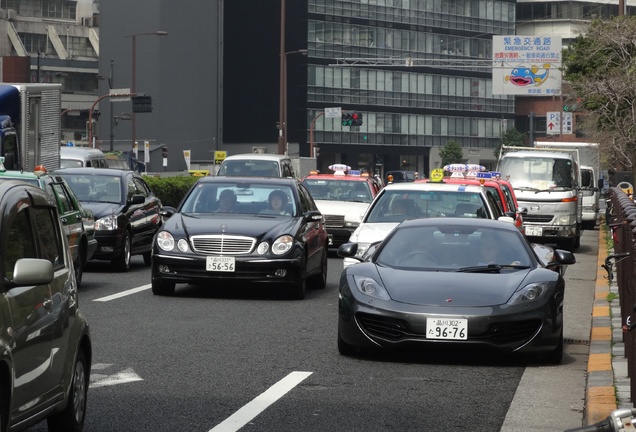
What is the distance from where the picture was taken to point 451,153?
12019 cm

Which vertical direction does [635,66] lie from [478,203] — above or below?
above

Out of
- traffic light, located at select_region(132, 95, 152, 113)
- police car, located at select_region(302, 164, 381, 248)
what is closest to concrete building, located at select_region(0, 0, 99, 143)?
traffic light, located at select_region(132, 95, 152, 113)

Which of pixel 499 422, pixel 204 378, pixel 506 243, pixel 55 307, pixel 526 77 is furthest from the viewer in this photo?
pixel 526 77

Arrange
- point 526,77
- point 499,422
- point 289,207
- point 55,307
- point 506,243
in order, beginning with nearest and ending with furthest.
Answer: point 55,307, point 499,422, point 506,243, point 289,207, point 526,77

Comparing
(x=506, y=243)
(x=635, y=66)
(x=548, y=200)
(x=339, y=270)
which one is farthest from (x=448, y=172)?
(x=506, y=243)

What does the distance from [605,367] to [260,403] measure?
316 centimetres

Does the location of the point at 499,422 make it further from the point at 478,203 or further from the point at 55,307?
the point at 478,203

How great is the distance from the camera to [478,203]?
19.4m

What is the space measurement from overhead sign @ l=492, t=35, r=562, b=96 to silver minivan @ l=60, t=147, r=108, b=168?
2701 cm

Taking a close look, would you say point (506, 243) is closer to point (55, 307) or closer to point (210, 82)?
point (55, 307)

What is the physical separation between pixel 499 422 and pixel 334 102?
4235 inches

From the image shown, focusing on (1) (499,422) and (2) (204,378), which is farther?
(2) (204,378)

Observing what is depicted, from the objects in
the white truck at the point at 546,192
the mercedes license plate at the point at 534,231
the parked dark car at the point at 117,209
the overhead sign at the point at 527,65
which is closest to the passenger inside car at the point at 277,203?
the parked dark car at the point at 117,209

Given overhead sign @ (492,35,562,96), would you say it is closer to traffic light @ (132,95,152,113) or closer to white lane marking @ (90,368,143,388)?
traffic light @ (132,95,152,113)
